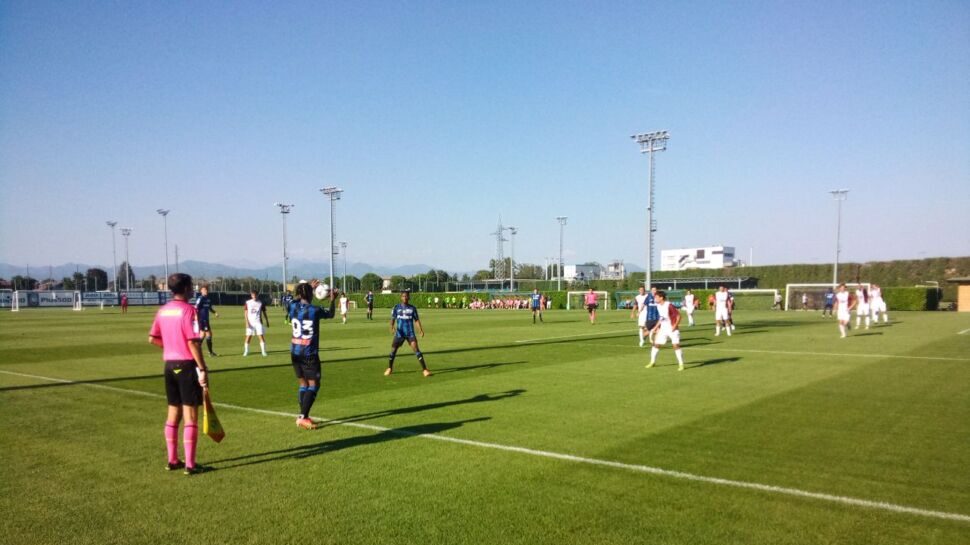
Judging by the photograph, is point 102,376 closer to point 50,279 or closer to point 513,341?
point 513,341

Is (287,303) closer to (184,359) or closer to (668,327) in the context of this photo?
(668,327)

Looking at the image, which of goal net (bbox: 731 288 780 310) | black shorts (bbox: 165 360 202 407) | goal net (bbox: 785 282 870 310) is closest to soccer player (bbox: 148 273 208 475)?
black shorts (bbox: 165 360 202 407)

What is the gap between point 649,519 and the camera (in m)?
5.24

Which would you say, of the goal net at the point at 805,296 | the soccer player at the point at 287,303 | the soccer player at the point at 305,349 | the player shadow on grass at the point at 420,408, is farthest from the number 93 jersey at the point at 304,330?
the goal net at the point at 805,296

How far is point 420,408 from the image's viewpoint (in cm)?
1036

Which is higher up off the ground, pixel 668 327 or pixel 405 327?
pixel 405 327

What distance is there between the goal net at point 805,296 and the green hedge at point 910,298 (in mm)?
3040

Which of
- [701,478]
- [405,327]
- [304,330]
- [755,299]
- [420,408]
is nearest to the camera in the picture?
[701,478]

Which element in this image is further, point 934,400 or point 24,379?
point 24,379

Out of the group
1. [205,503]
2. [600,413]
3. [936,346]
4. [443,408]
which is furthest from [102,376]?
[936,346]

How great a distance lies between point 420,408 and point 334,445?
2614 mm

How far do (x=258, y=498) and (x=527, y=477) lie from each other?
2.82 metres

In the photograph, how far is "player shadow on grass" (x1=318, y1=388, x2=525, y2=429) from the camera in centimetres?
943

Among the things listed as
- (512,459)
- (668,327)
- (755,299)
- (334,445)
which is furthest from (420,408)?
(755,299)
